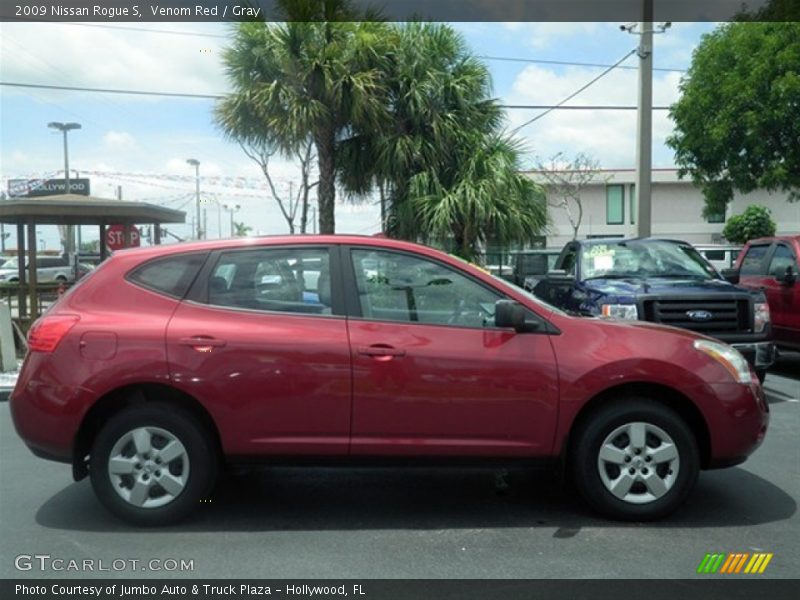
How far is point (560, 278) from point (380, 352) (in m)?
4.87

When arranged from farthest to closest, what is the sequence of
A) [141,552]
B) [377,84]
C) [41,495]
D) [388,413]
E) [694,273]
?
[377,84]
[694,273]
[41,495]
[388,413]
[141,552]

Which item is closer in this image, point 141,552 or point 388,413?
point 141,552

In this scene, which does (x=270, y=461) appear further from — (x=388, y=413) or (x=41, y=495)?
(x=41, y=495)

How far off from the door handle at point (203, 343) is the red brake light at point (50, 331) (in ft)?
2.25

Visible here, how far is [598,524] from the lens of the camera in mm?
4684

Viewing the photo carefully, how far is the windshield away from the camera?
877 centimetres

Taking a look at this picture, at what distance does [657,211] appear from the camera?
38.6 metres

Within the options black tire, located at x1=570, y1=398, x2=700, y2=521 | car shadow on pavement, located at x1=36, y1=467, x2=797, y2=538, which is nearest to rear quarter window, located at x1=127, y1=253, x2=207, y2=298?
car shadow on pavement, located at x1=36, y1=467, x2=797, y2=538

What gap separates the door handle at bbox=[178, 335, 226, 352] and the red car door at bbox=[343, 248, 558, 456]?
77 centimetres

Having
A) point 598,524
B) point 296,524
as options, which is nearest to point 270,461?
point 296,524

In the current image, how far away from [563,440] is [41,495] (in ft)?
11.7

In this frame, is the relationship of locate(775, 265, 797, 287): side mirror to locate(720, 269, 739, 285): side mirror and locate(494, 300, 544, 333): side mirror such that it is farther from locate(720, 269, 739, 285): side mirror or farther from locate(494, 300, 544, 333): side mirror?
locate(494, 300, 544, 333): side mirror

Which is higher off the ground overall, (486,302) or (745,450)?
(486,302)

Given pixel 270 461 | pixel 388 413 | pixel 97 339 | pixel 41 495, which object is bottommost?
pixel 41 495
